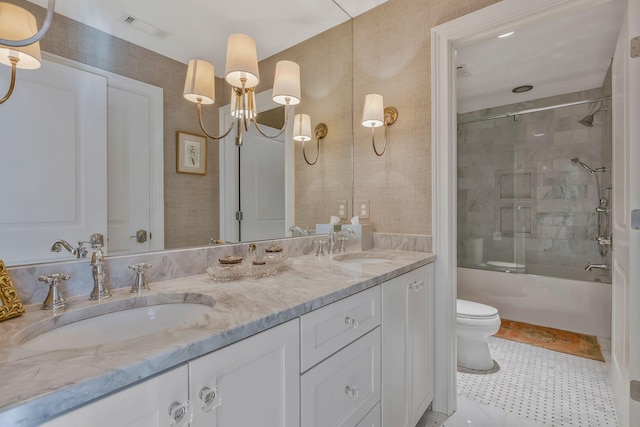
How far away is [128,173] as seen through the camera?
985 mm

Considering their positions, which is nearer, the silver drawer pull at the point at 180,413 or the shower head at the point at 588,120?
the silver drawer pull at the point at 180,413

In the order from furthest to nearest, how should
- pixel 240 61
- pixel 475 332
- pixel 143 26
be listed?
1. pixel 475 332
2. pixel 240 61
3. pixel 143 26

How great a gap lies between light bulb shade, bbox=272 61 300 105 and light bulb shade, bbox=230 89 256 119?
0.17 meters

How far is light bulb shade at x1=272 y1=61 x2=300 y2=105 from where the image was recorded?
1.51m

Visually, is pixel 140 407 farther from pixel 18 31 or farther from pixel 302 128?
pixel 302 128

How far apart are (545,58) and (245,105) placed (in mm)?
2464

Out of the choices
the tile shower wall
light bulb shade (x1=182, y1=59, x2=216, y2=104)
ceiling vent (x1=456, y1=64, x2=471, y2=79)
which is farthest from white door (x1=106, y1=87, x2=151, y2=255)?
the tile shower wall

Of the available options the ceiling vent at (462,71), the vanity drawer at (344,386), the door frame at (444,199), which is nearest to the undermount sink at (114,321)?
the vanity drawer at (344,386)

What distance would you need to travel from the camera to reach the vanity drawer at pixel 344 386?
82 cm

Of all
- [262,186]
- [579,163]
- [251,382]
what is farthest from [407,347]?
[579,163]

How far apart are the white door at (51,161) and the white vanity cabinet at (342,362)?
72cm

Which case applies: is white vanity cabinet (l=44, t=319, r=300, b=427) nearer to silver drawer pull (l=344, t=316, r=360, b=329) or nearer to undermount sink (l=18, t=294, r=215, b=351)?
undermount sink (l=18, t=294, r=215, b=351)

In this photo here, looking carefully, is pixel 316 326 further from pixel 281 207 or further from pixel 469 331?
pixel 469 331

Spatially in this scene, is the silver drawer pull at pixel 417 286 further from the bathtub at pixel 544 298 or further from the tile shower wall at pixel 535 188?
the tile shower wall at pixel 535 188
